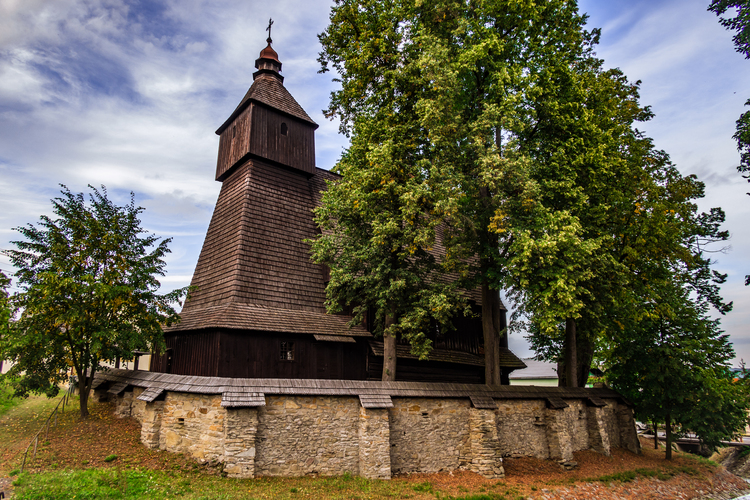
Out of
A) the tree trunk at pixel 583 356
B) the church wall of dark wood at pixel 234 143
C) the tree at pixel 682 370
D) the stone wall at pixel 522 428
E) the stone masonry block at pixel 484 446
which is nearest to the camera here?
the stone masonry block at pixel 484 446

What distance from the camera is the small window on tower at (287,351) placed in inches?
609

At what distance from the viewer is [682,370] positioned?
1717 centimetres

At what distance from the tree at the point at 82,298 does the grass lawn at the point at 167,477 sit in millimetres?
2085

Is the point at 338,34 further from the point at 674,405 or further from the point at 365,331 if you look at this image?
the point at 674,405

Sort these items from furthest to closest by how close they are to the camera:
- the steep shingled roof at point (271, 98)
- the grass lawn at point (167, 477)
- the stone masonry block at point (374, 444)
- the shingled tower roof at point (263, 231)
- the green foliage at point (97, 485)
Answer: the steep shingled roof at point (271, 98), the shingled tower roof at point (263, 231), the stone masonry block at point (374, 444), the grass lawn at point (167, 477), the green foliage at point (97, 485)

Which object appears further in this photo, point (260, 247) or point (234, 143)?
point (234, 143)

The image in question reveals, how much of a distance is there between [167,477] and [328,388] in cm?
438

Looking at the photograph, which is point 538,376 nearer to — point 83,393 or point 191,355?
point 191,355

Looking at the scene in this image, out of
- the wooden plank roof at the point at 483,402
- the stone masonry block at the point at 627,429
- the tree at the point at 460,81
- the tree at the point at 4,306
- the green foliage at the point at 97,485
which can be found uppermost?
the tree at the point at 460,81

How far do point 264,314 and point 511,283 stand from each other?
347 inches

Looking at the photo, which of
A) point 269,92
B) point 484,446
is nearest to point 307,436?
point 484,446

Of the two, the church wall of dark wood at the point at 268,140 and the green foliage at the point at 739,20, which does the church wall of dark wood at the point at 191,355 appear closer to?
the church wall of dark wood at the point at 268,140

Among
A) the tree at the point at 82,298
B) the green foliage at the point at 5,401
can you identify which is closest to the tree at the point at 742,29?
the tree at the point at 82,298

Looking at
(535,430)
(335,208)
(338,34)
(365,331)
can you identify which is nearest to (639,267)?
(535,430)
